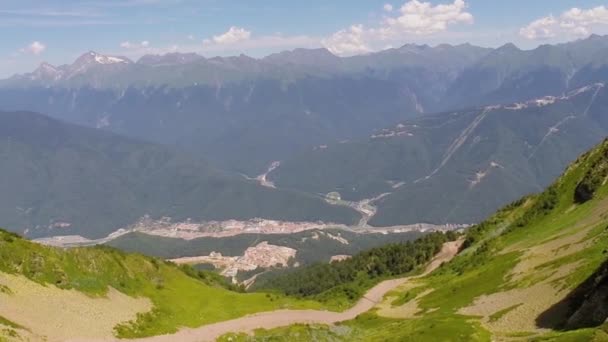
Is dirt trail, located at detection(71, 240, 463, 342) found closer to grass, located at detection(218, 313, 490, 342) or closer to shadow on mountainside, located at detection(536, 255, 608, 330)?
grass, located at detection(218, 313, 490, 342)

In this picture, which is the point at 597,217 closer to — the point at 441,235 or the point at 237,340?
the point at 237,340

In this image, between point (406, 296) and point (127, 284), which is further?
point (406, 296)

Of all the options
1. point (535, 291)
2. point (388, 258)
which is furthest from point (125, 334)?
point (388, 258)

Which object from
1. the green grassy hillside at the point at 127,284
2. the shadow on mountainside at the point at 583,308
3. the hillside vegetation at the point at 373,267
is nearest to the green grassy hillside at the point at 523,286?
the shadow on mountainside at the point at 583,308

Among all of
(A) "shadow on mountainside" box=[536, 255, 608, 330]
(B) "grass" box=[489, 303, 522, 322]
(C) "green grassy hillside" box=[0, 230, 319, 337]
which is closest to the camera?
(A) "shadow on mountainside" box=[536, 255, 608, 330]

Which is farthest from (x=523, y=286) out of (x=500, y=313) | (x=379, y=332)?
(x=379, y=332)

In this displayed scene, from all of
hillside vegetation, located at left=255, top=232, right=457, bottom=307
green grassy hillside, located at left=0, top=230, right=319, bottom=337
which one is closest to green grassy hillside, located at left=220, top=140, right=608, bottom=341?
Result: green grassy hillside, located at left=0, top=230, right=319, bottom=337

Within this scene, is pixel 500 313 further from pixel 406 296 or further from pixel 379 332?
pixel 406 296

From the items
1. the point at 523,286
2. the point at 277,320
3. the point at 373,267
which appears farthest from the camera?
the point at 373,267
